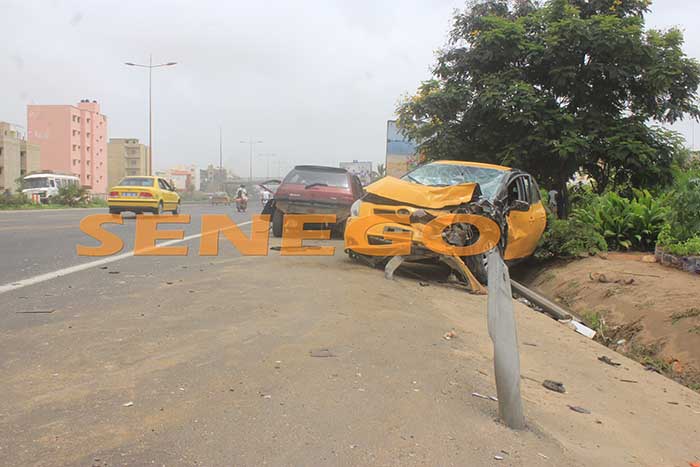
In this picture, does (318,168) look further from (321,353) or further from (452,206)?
(321,353)

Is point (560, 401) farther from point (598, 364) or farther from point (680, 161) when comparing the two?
point (680, 161)

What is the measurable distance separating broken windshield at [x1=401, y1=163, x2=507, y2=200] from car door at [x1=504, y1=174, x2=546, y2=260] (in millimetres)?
284

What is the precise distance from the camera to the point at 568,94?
13.9m

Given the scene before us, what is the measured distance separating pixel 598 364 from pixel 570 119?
342 inches

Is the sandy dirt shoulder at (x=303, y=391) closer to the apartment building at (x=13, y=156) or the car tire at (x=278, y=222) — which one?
the car tire at (x=278, y=222)

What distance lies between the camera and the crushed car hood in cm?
755

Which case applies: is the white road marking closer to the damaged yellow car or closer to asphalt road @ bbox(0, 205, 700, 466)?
asphalt road @ bbox(0, 205, 700, 466)

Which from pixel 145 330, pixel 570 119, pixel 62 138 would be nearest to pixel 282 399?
pixel 145 330

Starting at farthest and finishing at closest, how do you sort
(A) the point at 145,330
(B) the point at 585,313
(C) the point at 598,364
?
(B) the point at 585,313
(C) the point at 598,364
(A) the point at 145,330

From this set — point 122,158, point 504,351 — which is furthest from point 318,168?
point 122,158

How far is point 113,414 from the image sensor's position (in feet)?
9.95

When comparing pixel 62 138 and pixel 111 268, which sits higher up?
pixel 62 138

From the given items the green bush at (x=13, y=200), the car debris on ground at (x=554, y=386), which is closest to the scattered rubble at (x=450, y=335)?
the car debris on ground at (x=554, y=386)

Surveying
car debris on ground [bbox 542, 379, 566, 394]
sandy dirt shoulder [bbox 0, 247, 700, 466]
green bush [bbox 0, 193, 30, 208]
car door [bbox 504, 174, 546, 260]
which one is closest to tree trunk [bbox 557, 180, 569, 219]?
car door [bbox 504, 174, 546, 260]
